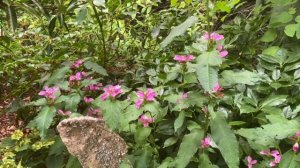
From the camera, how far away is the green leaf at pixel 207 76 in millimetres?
1427

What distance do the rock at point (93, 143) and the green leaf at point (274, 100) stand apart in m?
0.66

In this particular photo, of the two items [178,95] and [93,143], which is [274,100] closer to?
[178,95]

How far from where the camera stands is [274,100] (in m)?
1.77

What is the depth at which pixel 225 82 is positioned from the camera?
1.66 m

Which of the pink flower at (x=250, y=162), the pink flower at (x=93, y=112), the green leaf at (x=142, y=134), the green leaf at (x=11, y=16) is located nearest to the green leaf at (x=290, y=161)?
the pink flower at (x=250, y=162)

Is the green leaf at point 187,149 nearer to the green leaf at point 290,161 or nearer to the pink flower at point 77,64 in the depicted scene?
the green leaf at point 290,161

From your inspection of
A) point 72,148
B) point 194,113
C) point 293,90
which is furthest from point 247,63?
point 72,148

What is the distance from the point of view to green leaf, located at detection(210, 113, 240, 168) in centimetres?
153

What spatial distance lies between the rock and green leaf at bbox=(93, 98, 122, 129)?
15 cm

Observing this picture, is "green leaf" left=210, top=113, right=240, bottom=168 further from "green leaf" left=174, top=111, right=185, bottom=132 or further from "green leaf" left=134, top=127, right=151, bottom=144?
"green leaf" left=134, top=127, right=151, bottom=144

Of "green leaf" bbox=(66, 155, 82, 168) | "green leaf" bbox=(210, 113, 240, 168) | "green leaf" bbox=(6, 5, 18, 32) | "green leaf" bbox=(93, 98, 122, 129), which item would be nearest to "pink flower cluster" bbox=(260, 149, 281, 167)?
"green leaf" bbox=(210, 113, 240, 168)

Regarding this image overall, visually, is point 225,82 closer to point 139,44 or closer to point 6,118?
point 139,44

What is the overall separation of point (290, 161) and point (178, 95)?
54cm

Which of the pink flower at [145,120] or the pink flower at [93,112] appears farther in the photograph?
the pink flower at [93,112]
